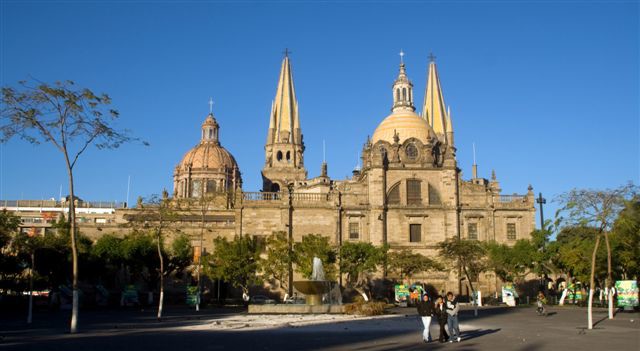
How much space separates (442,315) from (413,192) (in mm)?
40885

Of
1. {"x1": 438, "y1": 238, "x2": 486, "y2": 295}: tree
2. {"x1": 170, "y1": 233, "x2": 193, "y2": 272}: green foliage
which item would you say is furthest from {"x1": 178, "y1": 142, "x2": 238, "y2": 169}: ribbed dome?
{"x1": 438, "y1": 238, "x2": 486, "y2": 295}: tree

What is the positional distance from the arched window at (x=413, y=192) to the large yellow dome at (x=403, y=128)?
5.64 m

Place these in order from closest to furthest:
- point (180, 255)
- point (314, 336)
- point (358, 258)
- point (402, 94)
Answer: point (314, 336) < point (180, 255) < point (358, 258) < point (402, 94)

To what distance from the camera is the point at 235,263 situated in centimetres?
4716

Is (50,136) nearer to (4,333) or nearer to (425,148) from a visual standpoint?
(4,333)

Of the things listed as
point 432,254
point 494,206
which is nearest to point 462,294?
point 432,254

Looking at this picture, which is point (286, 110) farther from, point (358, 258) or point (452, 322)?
point (452, 322)

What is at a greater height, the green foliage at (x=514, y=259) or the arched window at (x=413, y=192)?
the arched window at (x=413, y=192)

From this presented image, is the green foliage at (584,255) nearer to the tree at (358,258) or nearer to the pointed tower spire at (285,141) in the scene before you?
the tree at (358,258)

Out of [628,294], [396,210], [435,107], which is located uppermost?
[435,107]

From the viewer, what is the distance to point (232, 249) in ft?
156

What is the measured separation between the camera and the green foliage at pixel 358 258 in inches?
1956

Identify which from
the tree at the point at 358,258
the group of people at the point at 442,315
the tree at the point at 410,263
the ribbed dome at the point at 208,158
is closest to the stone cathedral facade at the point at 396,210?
the tree at the point at 410,263

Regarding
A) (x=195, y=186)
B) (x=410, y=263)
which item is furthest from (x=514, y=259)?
(x=195, y=186)
